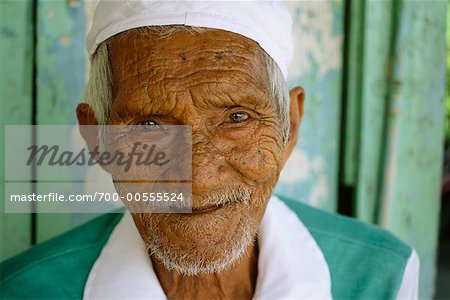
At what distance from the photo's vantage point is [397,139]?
94.0 inches

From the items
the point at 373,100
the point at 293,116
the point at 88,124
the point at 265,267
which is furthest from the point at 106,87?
the point at 373,100

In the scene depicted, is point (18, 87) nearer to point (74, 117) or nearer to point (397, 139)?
point (74, 117)

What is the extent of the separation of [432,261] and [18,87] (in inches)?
63.1

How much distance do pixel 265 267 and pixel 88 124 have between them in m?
0.57

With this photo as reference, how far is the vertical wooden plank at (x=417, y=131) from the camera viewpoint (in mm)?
2355

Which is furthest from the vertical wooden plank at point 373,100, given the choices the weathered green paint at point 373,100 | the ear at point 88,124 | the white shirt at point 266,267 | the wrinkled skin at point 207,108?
the ear at point 88,124

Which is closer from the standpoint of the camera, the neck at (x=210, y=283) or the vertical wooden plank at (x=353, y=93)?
the neck at (x=210, y=283)

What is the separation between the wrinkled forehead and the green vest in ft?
1.72

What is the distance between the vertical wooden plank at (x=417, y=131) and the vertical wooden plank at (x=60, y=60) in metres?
1.06

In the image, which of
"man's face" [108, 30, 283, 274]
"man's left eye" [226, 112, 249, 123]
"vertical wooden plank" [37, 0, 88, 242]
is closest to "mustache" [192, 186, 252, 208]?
"man's face" [108, 30, 283, 274]

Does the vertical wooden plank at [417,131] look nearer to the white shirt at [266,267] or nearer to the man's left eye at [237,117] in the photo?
the white shirt at [266,267]

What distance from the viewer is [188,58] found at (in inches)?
58.1

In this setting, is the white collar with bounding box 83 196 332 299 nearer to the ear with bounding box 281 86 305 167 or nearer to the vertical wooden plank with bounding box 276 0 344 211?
the ear with bounding box 281 86 305 167

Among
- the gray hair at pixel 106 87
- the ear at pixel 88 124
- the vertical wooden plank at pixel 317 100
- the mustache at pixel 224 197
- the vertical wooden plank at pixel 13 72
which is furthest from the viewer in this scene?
the vertical wooden plank at pixel 317 100
